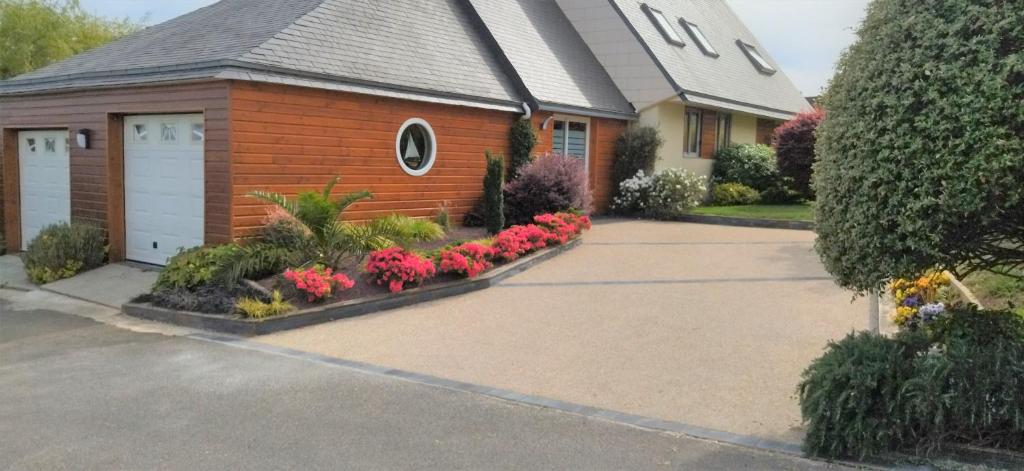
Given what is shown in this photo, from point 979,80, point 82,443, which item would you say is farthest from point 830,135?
point 82,443

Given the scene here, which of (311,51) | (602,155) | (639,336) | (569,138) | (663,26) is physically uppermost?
(663,26)

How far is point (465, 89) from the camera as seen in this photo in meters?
14.9

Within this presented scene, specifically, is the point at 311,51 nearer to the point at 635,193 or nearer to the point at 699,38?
the point at 635,193

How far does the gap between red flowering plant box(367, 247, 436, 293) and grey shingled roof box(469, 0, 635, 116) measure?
23.8 feet

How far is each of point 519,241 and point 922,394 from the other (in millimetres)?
8551

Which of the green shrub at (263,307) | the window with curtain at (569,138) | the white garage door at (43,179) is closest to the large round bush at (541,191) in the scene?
the window with curtain at (569,138)

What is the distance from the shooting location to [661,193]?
19.8 meters

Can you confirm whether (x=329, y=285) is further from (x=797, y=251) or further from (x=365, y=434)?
(x=797, y=251)

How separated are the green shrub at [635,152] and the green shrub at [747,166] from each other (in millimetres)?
4205

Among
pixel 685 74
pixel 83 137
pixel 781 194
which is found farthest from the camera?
pixel 781 194

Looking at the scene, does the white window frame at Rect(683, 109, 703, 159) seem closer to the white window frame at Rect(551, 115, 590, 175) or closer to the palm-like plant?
the white window frame at Rect(551, 115, 590, 175)

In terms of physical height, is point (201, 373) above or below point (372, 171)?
below

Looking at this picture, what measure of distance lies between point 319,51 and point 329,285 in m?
4.50

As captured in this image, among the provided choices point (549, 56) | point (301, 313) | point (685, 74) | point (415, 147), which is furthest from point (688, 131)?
point (301, 313)
